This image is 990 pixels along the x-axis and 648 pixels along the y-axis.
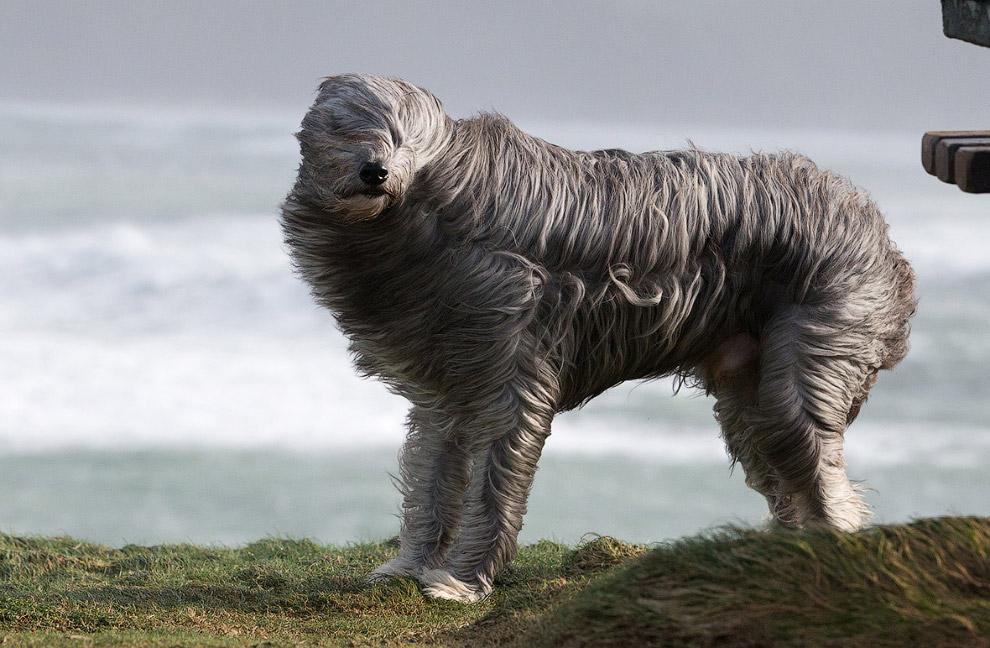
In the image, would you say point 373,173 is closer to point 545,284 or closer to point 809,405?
point 545,284

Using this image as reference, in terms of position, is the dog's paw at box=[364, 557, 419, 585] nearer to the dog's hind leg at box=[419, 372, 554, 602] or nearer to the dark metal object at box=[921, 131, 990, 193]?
the dog's hind leg at box=[419, 372, 554, 602]

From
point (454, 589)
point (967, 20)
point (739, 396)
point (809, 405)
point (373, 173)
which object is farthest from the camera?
point (739, 396)

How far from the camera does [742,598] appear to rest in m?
4.43

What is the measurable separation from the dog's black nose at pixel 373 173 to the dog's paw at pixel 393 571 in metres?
2.52

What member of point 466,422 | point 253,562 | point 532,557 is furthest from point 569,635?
point 253,562

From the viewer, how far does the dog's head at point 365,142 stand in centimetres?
589

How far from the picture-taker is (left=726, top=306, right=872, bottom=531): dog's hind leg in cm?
674

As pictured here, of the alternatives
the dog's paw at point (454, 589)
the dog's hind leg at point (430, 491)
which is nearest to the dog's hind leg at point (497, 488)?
the dog's paw at point (454, 589)

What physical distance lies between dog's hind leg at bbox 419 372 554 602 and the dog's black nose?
1351 millimetres

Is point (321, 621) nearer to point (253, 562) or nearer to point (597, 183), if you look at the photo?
point (253, 562)

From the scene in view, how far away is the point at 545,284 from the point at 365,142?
1250 mm

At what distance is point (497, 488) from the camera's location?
21.3 feet

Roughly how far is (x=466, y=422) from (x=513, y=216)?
3.84 feet

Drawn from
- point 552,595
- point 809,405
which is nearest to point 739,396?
point 809,405
